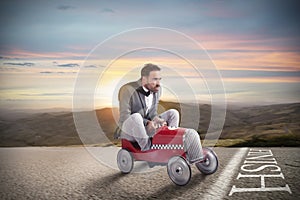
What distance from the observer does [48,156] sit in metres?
1.37

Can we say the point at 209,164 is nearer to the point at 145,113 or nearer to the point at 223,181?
the point at 223,181

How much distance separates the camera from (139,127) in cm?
93

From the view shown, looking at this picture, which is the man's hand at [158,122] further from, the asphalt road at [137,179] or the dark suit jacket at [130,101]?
the asphalt road at [137,179]

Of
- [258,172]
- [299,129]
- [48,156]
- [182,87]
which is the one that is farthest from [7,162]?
[299,129]

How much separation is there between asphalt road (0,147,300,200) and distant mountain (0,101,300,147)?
10 cm

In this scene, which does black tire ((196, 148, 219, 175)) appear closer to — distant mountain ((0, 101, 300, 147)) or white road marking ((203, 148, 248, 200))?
white road marking ((203, 148, 248, 200))

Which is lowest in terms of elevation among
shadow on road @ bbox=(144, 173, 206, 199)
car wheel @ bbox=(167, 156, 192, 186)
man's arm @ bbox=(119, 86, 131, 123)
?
shadow on road @ bbox=(144, 173, 206, 199)

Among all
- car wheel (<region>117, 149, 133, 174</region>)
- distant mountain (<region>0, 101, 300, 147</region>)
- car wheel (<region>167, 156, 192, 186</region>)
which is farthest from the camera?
distant mountain (<region>0, 101, 300, 147</region>)

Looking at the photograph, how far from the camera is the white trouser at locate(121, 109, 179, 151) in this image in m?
0.93

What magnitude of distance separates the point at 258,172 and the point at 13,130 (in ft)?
2.92

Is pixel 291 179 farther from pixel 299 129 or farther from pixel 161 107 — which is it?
pixel 299 129

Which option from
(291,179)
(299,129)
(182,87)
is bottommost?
(291,179)

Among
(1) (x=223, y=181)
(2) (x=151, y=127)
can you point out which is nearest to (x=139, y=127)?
(2) (x=151, y=127)

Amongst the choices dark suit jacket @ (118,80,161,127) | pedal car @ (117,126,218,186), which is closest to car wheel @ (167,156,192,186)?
pedal car @ (117,126,218,186)
